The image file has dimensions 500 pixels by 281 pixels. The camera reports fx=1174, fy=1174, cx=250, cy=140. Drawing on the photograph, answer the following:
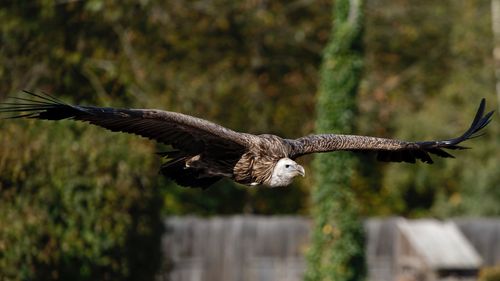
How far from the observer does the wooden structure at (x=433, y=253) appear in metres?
22.6

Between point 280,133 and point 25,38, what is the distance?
39.4ft

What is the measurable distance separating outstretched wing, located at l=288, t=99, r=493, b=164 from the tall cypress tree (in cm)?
522

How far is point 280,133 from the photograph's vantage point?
98.9 feet

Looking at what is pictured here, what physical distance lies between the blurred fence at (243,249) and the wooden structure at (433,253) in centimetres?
48

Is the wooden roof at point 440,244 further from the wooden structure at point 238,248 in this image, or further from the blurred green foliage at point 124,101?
the blurred green foliage at point 124,101

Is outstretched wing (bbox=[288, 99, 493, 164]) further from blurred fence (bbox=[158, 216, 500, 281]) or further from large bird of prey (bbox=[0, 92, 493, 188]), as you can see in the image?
blurred fence (bbox=[158, 216, 500, 281])

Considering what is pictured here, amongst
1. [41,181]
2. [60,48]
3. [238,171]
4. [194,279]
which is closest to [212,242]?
[194,279]

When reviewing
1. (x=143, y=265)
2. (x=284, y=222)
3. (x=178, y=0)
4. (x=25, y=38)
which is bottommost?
(x=143, y=265)

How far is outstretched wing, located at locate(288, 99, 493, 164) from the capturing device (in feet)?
41.3

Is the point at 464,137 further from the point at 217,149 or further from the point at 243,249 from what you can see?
the point at 243,249

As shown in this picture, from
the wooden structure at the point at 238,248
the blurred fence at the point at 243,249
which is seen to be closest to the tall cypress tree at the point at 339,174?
the blurred fence at the point at 243,249

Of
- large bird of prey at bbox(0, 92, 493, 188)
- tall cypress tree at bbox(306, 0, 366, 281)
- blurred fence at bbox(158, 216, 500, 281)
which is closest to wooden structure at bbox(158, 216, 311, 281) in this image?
blurred fence at bbox(158, 216, 500, 281)

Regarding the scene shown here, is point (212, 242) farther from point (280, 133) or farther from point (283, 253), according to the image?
point (280, 133)

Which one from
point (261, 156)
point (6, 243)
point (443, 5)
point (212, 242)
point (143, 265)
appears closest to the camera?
point (261, 156)
